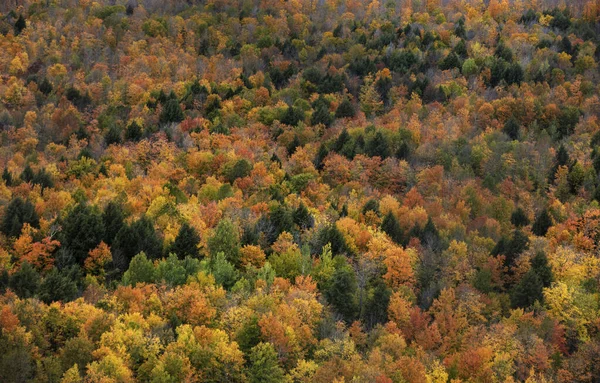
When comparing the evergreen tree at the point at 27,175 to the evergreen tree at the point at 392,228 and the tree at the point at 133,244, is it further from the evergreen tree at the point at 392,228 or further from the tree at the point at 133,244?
the evergreen tree at the point at 392,228

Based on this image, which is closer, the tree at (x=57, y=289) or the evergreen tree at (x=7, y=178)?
the tree at (x=57, y=289)

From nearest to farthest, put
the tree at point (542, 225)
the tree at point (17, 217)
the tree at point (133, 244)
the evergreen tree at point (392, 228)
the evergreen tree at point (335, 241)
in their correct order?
the tree at point (133, 244) → the tree at point (17, 217) → the evergreen tree at point (335, 241) → the evergreen tree at point (392, 228) → the tree at point (542, 225)

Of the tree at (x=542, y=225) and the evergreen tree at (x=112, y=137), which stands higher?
the tree at (x=542, y=225)

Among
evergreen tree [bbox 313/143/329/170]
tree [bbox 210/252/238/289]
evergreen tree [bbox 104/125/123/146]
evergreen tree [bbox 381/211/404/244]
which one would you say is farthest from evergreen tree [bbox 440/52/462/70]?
tree [bbox 210/252/238/289]

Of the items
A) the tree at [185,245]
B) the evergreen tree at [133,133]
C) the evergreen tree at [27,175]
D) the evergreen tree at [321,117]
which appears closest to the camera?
the tree at [185,245]

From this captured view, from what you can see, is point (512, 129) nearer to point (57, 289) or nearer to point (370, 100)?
point (370, 100)

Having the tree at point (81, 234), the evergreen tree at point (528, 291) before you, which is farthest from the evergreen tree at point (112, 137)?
the evergreen tree at point (528, 291)
